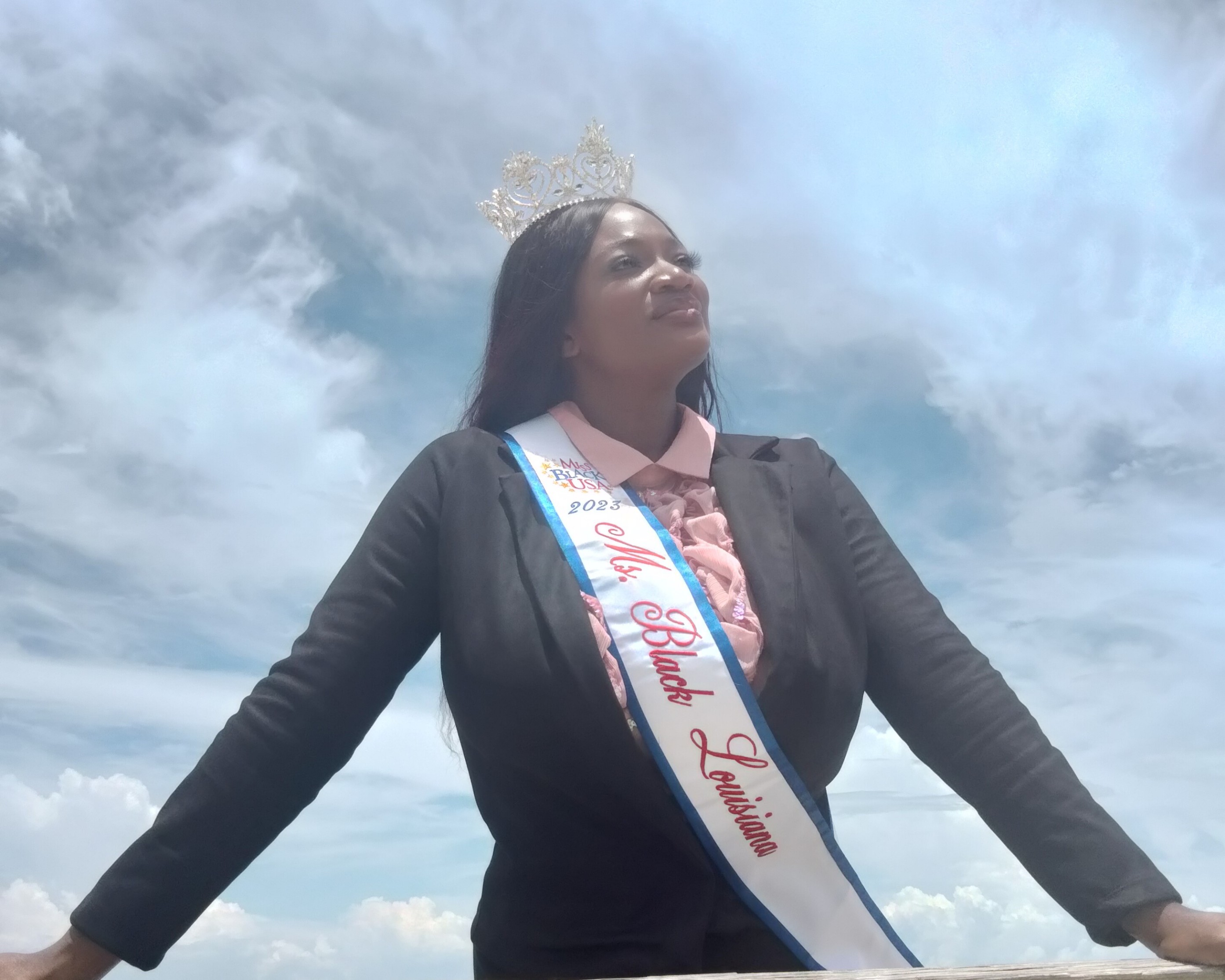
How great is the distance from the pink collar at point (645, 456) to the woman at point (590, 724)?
14mm

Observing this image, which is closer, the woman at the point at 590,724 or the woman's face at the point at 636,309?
the woman at the point at 590,724

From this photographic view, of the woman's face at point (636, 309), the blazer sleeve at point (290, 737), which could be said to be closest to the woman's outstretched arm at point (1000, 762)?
the woman's face at point (636, 309)

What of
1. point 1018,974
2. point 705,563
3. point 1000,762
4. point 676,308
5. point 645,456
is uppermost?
point 676,308

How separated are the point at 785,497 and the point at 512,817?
76 centimetres

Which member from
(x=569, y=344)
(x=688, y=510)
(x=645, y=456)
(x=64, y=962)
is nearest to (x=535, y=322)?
(x=569, y=344)

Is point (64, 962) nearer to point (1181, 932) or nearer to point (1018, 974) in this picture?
point (1018, 974)

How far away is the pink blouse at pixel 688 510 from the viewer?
1924 millimetres

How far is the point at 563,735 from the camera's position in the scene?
1.73 m

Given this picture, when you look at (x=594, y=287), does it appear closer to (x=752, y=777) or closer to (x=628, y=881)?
(x=752, y=777)

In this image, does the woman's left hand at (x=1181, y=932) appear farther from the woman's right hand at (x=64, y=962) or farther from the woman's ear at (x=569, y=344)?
the woman's ear at (x=569, y=344)

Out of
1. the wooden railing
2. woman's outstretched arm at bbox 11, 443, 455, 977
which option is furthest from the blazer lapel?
the wooden railing

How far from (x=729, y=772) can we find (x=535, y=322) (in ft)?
3.68

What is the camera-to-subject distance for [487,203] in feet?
9.73

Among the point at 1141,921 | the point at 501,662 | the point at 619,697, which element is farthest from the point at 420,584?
the point at 1141,921
